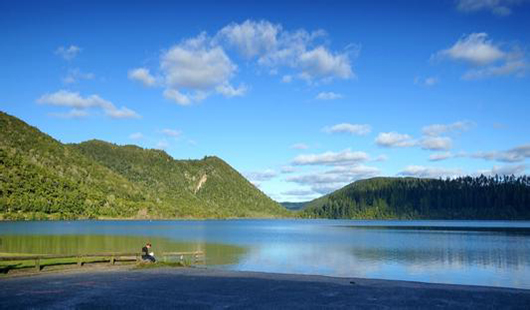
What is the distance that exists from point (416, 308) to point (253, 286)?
33.6 feet

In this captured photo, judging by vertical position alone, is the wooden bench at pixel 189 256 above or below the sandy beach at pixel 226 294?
below

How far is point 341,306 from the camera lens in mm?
21484

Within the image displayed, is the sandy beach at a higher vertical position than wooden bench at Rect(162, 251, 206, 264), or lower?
higher

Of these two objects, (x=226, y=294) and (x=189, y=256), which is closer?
(x=226, y=294)

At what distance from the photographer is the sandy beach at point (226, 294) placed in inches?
850

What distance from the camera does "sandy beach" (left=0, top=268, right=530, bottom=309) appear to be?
21594mm

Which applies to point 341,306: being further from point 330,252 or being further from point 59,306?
point 330,252

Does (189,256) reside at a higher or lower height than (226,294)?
lower

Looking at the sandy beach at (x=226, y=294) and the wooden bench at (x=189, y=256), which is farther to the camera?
the wooden bench at (x=189, y=256)

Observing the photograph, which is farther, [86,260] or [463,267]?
[463,267]

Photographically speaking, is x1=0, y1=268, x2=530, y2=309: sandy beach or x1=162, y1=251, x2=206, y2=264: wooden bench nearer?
x1=0, y1=268, x2=530, y2=309: sandy beach

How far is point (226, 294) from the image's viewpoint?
974 inches

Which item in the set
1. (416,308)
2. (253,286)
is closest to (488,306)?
(416,308)

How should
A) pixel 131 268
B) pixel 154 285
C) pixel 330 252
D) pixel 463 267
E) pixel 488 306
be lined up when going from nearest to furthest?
pixel 488 306 < pixel 154 285 < pixel 131 268 < pixel 463 267 < pixel 330 252
